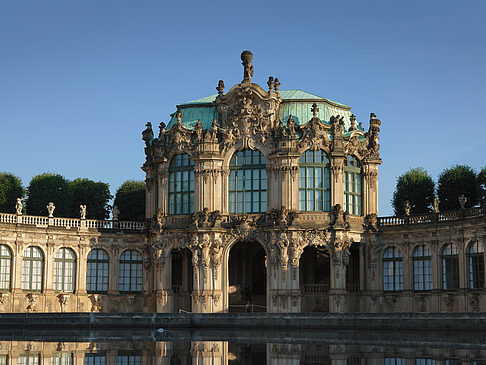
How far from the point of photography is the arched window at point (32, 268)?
6053cm

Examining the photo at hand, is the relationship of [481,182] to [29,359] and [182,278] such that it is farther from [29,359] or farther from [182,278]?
[29,359]

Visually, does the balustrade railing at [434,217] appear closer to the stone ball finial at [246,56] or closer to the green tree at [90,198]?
the stone ball finial at [246,56]

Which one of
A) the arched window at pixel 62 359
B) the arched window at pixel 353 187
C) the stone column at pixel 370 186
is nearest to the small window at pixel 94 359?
the arched window at pixel 62 359

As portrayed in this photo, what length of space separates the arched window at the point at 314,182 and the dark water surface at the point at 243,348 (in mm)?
18009

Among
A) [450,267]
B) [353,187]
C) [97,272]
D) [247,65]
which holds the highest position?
[247,65]

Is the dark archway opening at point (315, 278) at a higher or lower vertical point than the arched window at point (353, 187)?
lower

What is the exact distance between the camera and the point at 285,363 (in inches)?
1034

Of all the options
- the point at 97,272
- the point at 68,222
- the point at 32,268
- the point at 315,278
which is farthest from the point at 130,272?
the point at 315,278

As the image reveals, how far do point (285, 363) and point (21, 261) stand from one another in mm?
37582

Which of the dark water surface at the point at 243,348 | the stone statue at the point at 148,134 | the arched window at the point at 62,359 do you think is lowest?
the arched window at the point at 62,359

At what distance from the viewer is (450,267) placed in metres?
56.6

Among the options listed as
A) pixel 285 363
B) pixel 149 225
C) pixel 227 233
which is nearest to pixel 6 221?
pixel 149 225

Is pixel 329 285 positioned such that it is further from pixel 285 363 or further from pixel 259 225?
pixel 285 363

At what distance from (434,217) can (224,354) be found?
3126cm
